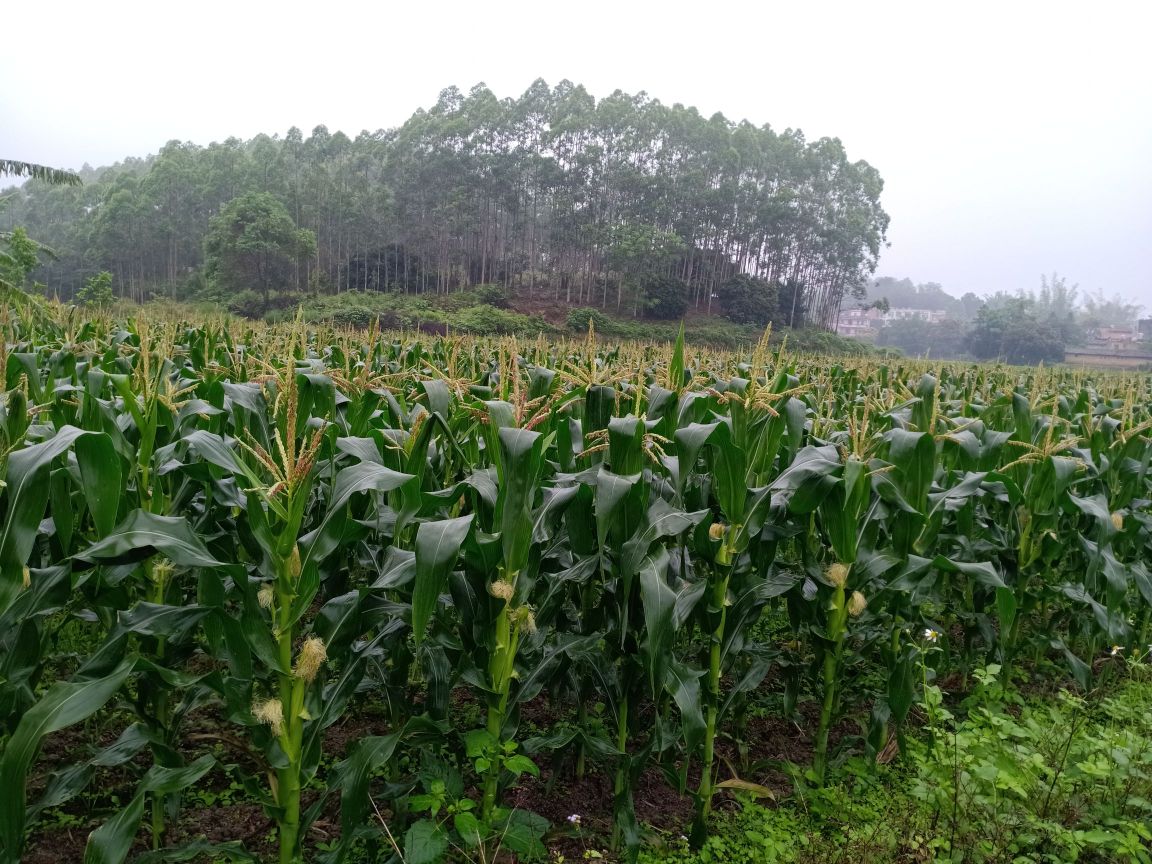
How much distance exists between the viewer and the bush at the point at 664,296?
5125cm

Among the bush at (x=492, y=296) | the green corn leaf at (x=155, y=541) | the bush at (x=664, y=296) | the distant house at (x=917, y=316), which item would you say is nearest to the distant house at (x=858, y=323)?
the distant house at (x=917, y=316)

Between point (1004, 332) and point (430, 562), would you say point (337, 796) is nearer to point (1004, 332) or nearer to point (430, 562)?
point (430, 562)

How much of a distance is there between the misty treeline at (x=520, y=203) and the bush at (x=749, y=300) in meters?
1.40

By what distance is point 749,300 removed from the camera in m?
52.3

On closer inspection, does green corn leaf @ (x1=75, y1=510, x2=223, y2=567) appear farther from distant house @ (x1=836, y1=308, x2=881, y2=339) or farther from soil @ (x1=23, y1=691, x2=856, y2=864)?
distant house @ (x1=836, y1=308, x2=881, y2=339)

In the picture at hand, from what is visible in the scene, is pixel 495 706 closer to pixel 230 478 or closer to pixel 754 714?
pixel 230 478

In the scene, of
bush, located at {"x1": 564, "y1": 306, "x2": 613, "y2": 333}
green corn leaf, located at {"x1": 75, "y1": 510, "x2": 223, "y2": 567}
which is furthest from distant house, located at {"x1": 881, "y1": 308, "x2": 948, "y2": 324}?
green corn leaf, located at {"x1": 75, "y1": 510, "x2": 223, "y2": 567}

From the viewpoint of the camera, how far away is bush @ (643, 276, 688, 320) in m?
51.2

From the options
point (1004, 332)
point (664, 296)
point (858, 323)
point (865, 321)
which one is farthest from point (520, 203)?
point (865, 321)

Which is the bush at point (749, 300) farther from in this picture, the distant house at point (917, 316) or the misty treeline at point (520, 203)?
the distant house at point (917, 316)

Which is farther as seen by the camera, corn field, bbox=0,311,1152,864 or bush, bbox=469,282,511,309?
bush, bbox=469,282,511,309

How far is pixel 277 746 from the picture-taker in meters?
2.04

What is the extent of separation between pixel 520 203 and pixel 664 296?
16.4 metres

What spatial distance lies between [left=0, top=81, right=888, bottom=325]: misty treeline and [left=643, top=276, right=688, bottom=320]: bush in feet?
0.85
